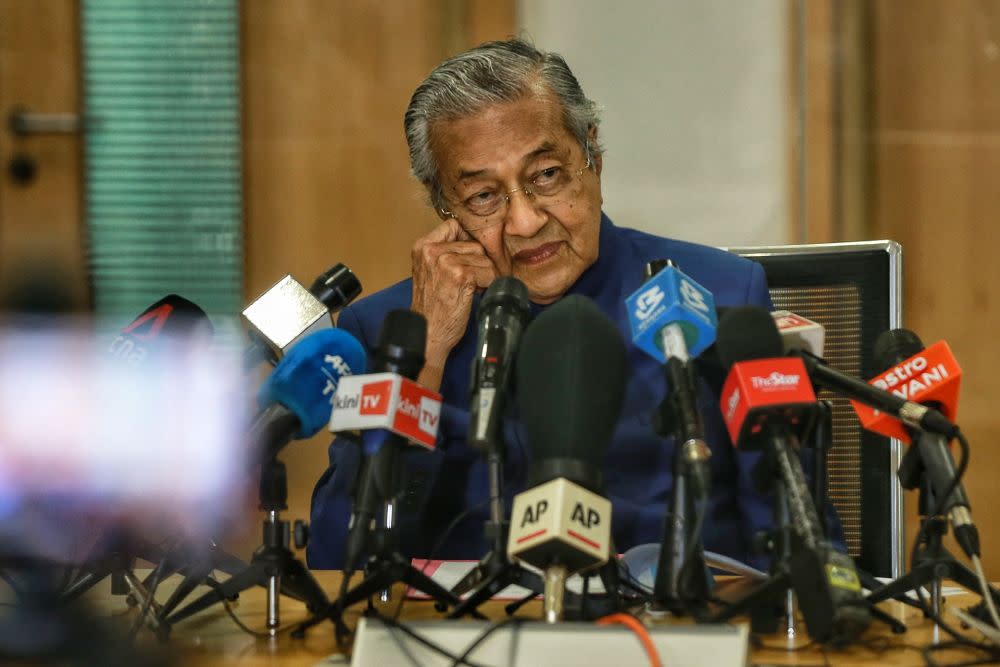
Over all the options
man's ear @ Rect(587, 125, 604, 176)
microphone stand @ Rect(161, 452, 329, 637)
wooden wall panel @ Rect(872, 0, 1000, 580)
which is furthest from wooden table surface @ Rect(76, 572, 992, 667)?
wooden wall panel @ Rect(872, 0, 1000, 580)

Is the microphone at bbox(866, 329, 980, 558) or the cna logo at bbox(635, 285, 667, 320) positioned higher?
the cna logo at bbox(635, 285, 667, 320)

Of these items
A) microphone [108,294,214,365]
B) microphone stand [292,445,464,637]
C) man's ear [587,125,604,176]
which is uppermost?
man's ear [587,125,604,176]

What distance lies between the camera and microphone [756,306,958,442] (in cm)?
109

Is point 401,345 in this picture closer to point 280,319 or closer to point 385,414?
point 385,414

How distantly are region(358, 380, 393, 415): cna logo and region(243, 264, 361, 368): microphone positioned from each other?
27 cm

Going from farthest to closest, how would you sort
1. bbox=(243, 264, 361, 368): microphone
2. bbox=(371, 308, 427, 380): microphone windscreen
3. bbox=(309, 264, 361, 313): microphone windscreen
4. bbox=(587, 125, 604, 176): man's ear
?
bbox=(587, 125, 604, 176): man's ear → bbox=(309, 264, 361, 313): microphone windscreen → bbox=(243, 264, 361, 368): microphone → bbox=(371, 308, 427, 380): microphone windscreen

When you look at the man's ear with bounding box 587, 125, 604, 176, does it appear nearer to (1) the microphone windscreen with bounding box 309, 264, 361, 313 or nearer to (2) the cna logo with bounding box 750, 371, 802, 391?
(1) the microphone windscreen with bounding box 309, 264, 361, 313

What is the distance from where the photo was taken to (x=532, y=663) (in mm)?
905

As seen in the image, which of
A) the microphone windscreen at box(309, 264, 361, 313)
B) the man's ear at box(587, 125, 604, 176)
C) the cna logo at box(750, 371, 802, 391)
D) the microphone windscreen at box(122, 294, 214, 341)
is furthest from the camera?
the man's ear at box(587, 125, 604, 176)

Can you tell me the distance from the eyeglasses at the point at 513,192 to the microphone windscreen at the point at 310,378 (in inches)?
27.9

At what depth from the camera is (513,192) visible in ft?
6.31

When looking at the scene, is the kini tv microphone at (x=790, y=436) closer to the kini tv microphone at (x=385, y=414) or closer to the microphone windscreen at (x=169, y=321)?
the kini tv microphone at (x=385, y=414)

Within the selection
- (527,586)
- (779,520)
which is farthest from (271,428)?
(779,520)

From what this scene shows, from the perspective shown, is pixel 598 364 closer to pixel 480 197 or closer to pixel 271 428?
pixel 271 428
